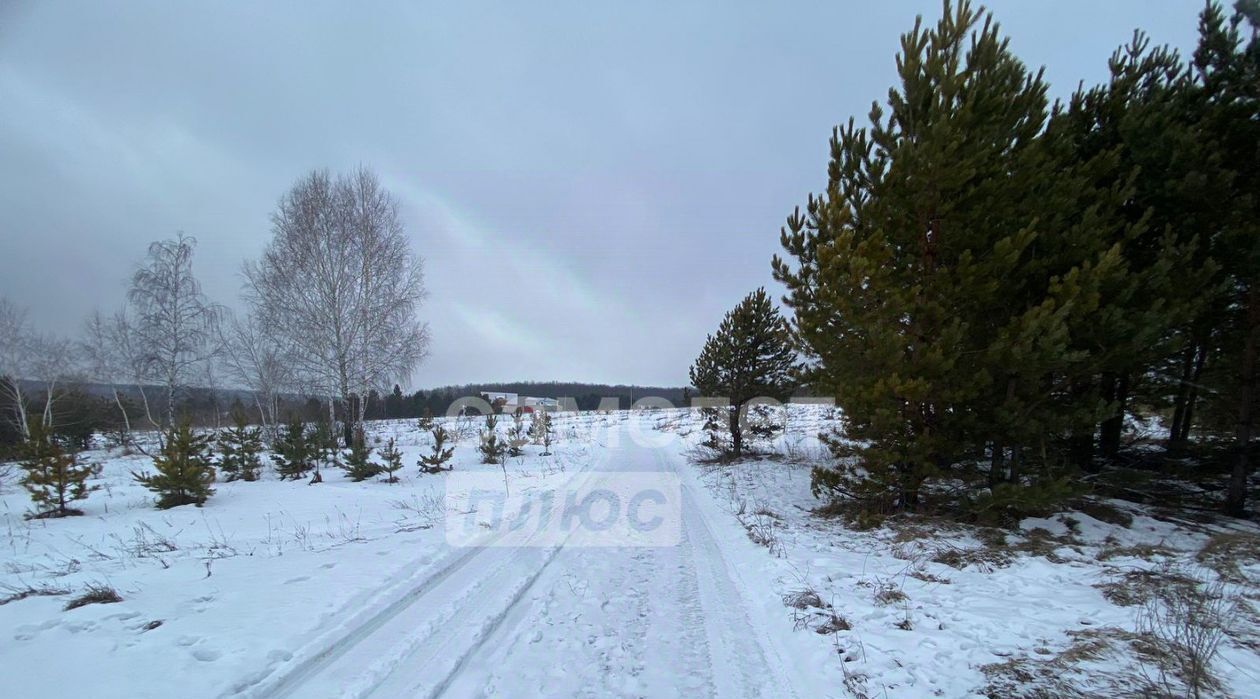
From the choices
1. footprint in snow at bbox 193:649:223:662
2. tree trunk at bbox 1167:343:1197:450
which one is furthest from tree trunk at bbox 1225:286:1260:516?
footprint in snow at bbox 193:649:223:662

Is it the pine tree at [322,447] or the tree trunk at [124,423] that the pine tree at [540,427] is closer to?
the pine tree at [322,447]

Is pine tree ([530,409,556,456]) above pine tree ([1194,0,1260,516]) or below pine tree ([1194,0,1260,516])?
below

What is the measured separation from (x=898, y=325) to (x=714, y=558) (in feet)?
14.0

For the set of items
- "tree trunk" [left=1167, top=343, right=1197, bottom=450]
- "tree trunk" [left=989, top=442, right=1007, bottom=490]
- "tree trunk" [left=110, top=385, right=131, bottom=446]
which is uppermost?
"tree trunk" [left=1167, top=343, right=1197, bottom=450]

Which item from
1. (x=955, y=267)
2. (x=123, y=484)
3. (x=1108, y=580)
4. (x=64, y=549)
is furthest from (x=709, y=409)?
(x=123, y=484)

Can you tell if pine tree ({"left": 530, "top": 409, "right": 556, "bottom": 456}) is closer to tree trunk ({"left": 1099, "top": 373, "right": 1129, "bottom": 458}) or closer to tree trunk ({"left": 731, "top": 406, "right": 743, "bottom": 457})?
tree trunk ({"left": 731, "top": 406, "right": 743, "bottom": 457})

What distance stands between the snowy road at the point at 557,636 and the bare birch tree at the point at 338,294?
13.6m

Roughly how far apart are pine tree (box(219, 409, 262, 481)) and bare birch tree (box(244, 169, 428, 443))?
3.31 m

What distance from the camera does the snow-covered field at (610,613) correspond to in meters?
2.87

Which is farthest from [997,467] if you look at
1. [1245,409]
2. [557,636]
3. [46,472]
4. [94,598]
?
[46,472]

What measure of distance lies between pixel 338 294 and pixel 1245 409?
75.3ft

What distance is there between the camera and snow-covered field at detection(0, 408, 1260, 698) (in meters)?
2.87

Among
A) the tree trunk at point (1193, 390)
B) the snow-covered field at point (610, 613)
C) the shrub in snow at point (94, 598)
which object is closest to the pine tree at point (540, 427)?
the snow-covered field at point (610, 613)

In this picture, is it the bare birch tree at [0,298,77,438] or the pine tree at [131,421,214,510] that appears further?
the bare birch tree at [0,298,77,438]
